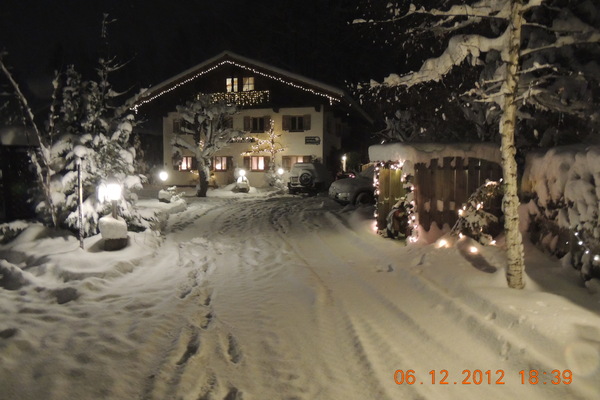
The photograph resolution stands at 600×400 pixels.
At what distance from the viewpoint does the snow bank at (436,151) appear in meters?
9.36

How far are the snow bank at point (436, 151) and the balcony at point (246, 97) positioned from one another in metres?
23.1

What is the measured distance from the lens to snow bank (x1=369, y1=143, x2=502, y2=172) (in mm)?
9359

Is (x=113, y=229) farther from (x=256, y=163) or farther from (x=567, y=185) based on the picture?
(x=256, y=163)

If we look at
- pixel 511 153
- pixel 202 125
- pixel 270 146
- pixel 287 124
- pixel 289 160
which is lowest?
pixel 511 153

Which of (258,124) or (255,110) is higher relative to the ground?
(255,110)

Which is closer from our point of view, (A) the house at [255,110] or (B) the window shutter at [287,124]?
(A) the house at [255,110]

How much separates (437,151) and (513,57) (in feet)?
13.5

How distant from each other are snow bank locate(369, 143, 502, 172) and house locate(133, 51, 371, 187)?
820 inches

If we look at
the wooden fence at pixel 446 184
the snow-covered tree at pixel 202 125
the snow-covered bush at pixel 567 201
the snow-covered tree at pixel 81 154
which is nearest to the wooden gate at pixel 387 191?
the wooden fence at pixel 446 184

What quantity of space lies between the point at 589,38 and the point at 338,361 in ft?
19.0

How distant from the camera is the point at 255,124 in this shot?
33250 millimetres

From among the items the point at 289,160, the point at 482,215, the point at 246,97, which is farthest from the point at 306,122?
the point at 482,215

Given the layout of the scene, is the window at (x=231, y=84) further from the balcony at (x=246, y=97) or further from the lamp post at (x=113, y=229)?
the lamp post at (x=113, y=229)

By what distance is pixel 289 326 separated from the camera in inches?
219
